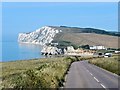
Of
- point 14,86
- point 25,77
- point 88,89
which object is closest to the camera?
point 14,86

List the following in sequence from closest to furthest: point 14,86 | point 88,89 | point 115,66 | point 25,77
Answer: point 14,86, point 25,77, point 88,89, point 115,66

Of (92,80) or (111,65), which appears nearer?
(92,80)

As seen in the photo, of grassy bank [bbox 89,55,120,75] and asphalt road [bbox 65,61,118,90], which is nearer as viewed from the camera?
asphalt road [bbox 65,61,118,90]

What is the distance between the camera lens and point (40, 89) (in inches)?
760

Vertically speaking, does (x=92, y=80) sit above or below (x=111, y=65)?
above

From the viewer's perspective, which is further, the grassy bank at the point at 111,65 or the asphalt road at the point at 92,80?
the grassy bank at the point at 111,65

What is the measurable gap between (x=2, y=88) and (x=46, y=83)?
330cm

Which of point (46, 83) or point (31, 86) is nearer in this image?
point (31, 86)

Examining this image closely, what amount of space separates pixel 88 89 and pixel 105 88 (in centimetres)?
157

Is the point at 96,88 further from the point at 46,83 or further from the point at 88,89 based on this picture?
the point at 46,83

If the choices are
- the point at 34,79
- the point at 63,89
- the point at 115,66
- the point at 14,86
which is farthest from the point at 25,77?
the point at 115,66

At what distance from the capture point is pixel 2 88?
1889cm

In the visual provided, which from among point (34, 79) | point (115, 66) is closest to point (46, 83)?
point (34, 79)

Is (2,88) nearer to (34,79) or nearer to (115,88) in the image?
(34,79)
